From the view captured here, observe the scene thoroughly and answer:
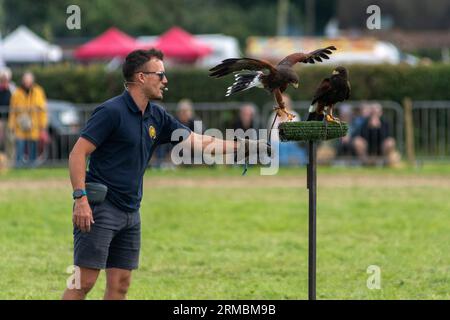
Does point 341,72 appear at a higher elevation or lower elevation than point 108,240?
higher

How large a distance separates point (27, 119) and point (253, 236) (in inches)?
385

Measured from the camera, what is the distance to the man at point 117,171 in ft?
25.7

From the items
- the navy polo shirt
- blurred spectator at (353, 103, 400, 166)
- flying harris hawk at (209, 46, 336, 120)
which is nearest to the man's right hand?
the navy polo shirt

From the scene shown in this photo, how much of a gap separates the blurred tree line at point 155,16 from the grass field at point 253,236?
3607cm

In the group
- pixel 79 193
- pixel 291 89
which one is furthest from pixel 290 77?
pixel 291 89

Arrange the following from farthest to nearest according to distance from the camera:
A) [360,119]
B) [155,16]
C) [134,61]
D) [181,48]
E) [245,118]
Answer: [155,16] → [181,48] → [360,119] → [245,118] → [134,61]

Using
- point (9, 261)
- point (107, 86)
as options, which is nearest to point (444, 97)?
point (107, 86)

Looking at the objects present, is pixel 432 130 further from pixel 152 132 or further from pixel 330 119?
pixel 152 132

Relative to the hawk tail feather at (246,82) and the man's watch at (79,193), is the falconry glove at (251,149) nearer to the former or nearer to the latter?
the hawk tail feather at (246,82)

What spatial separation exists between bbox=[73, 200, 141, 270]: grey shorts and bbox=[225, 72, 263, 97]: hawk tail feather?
3.80 feet

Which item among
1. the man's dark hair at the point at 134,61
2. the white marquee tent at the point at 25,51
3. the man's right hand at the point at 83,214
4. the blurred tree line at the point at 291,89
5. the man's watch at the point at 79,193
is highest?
the white marquee tent at the point at 25,51

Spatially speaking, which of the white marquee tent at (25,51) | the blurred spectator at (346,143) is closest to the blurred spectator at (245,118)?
the blurred spectator at (346,143)

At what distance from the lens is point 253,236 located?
48.3 ft
